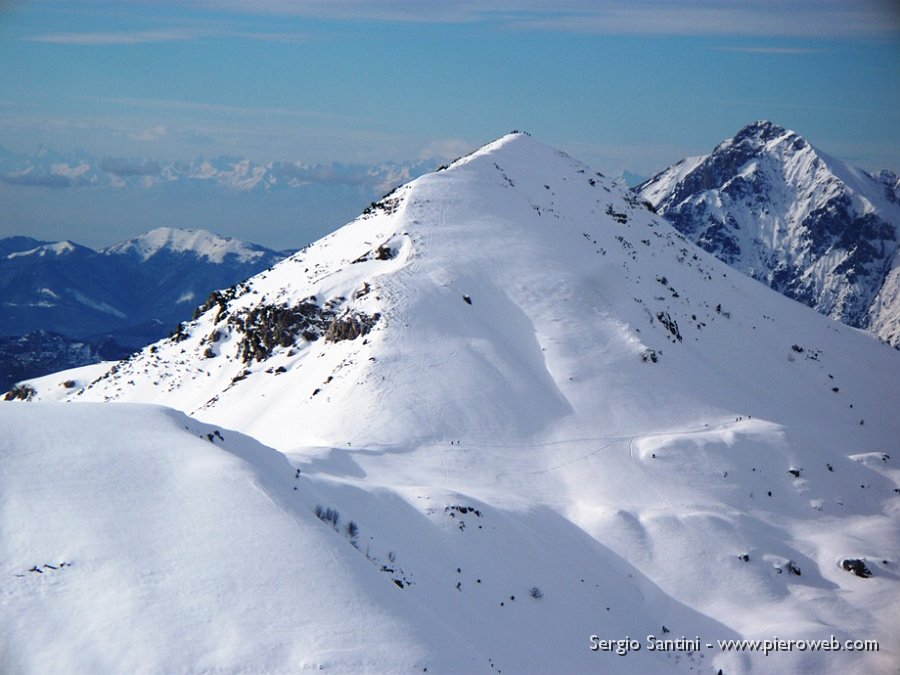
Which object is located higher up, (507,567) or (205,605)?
(205,605)

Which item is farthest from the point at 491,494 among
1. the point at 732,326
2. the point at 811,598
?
the point at 732,326

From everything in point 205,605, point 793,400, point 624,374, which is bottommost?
point 793,400

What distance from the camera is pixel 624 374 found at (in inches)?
2072

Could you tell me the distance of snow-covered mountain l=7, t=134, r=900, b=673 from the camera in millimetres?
19688

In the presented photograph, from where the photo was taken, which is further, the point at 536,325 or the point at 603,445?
the point at 536,325

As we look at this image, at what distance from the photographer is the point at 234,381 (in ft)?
191

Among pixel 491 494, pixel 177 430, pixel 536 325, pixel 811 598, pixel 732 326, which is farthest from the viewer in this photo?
pixel 732 326

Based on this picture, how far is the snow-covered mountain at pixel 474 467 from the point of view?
19688 millimetres

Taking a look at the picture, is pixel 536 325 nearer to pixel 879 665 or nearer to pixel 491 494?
pixel 491 494

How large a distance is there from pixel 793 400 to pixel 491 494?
29534 millimetres

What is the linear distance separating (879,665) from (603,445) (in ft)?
61.5

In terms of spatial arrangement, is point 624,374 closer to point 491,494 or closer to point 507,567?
point 491,494

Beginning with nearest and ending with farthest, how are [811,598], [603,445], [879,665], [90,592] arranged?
1. [90,592]
2. [879,665]
3. [811,598]
4. [603,445]

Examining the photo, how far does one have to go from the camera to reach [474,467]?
42.4 m
